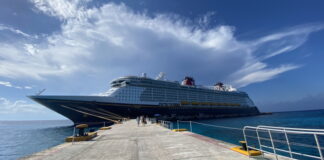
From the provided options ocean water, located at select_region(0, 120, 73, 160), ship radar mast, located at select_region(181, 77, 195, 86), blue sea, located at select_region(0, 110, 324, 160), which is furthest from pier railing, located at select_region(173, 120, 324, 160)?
ship radar mast, located at select_region(181, 77, 195, 86)

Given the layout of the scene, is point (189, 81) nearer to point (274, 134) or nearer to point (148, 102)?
point (148, 102)

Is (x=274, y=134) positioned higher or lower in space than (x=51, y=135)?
higher

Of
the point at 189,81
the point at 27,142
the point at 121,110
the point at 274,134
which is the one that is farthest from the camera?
the point at 189,81

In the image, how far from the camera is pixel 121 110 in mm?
37469

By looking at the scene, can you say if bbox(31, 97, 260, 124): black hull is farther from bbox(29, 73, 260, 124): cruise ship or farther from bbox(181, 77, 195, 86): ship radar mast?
bbox(181, 77, 195, 86): ship radar mast

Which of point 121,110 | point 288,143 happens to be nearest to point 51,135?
point 121,110

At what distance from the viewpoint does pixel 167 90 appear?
5394 cm

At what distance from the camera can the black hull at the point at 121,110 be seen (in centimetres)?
3138

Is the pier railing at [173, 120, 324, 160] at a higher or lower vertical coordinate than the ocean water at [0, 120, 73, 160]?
higher

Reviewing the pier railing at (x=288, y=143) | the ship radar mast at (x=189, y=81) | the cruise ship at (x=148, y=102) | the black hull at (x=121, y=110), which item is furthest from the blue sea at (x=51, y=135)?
the ship radar mast at (x=189, y=81)

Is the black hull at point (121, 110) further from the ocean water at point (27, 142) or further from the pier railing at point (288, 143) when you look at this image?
the pier railing at point (288, 143)

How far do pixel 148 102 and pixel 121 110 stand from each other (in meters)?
10.2

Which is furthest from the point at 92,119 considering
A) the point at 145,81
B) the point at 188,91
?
the point at 188,91

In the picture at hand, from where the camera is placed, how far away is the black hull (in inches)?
1235
